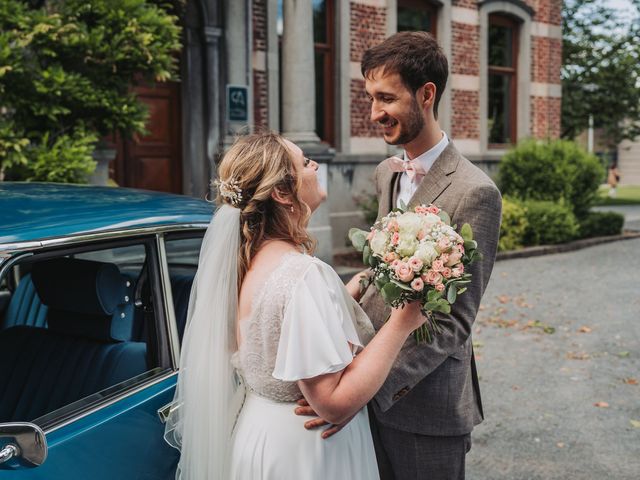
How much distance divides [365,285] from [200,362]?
602mm

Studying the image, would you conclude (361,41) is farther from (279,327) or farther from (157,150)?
(279,327)

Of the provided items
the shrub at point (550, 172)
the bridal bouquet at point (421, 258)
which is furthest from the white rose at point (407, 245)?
the shrub at point (550, 172)

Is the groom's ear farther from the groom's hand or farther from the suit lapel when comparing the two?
the groom's hand

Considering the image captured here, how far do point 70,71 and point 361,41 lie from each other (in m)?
7.17

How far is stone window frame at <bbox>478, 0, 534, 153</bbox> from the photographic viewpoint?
53.0ft

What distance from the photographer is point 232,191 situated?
2.19 metres

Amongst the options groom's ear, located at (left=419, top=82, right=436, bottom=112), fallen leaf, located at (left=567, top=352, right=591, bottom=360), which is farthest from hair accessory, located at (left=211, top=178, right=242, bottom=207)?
fallen leaf, located at (left=567, top=352, right=591, bottom=360)

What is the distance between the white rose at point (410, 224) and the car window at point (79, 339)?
1002 millimetres

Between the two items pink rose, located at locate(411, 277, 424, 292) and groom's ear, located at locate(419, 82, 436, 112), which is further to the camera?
groom's ear, located at locate(419, 82, 436, 112)

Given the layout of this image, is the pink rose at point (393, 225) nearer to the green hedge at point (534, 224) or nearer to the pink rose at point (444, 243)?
the pink rose at point (444, 243)

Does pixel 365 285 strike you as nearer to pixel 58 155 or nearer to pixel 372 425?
pixel 372 425

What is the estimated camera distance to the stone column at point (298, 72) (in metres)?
11.2

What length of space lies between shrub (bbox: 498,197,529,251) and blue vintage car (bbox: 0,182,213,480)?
37.0 feet

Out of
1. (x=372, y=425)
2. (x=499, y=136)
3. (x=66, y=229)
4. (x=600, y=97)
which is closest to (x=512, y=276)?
(x=499, y=136)
